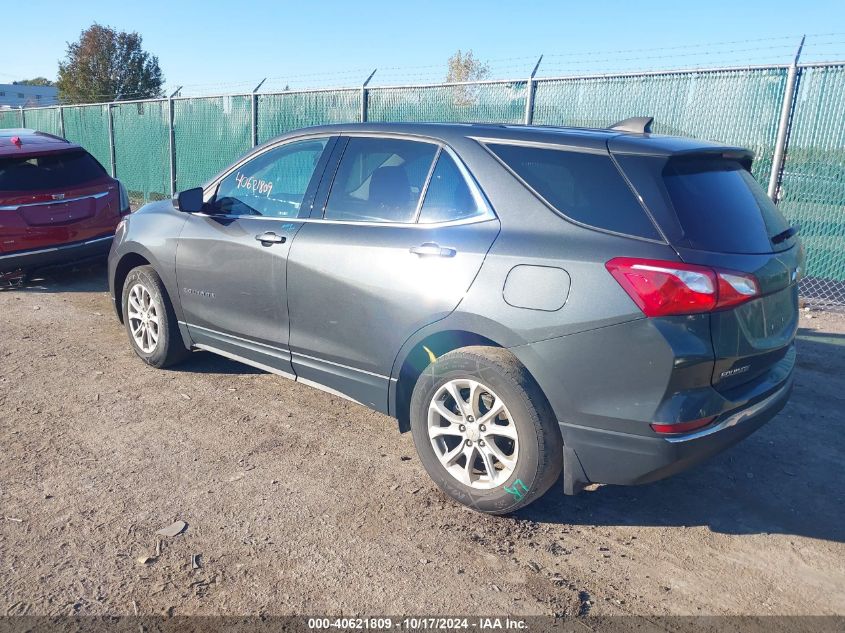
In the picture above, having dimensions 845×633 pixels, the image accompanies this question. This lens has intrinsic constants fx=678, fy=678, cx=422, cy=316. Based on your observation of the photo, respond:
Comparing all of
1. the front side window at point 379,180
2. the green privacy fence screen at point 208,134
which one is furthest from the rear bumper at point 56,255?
the front side window at point 379,180

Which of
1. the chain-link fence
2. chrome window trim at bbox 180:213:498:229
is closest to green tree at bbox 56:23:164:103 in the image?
the chain-link fence

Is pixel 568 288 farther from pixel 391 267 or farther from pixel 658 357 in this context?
pixel 391 267

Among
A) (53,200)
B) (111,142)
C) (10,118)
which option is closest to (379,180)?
(53,200)

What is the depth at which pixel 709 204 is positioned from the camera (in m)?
2.97

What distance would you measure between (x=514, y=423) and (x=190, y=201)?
2808 millimetres

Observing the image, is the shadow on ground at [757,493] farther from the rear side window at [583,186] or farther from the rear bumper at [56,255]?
the rear bumper at [56,255]

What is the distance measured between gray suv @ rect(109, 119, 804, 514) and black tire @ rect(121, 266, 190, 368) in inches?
40.5

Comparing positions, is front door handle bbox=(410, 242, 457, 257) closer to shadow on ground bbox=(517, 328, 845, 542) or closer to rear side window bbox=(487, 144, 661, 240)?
rear side window bbox=(487, 144, 661, 240)

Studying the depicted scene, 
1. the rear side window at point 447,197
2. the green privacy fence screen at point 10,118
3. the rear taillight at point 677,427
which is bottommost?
the rear taillight at point 677,427

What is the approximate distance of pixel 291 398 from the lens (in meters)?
4.70

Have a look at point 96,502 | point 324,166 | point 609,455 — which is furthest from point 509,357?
point 96,502

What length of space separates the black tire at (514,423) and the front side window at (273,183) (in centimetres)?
151

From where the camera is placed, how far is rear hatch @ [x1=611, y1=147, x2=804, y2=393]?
→ 2760mm

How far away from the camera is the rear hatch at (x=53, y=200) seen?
7113 mm
